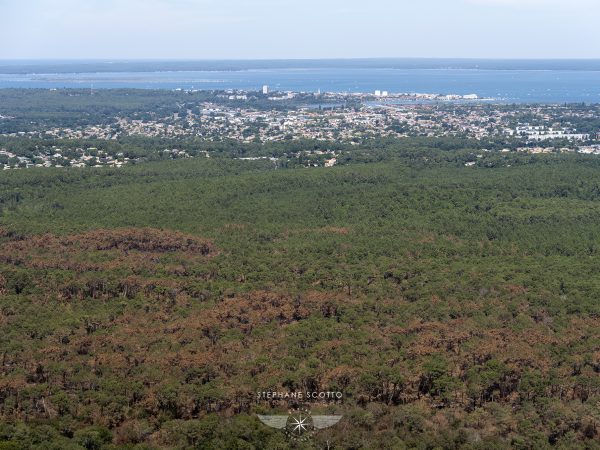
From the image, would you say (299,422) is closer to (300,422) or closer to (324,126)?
(300,422)

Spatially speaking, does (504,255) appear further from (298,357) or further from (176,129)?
(176,129)

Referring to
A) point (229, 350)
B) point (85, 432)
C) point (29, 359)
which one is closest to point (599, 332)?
point (229, 350)

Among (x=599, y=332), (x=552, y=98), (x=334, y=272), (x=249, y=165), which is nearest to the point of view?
(x=599, y=332)

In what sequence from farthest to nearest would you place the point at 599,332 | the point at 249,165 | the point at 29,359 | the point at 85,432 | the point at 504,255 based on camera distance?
1. the point at 249,165
2. the point at 504,255
3. the point at 599,332
4. the point at 29,359
5. the point at 85,432

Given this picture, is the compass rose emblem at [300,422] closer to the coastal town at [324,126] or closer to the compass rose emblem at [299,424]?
the compass rose emblem at [299,424]

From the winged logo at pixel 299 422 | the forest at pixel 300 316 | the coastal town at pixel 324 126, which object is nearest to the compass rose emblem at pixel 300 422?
the winged logo at pixel 299 422

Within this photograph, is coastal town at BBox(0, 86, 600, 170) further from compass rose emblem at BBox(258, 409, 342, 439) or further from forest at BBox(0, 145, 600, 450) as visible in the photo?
compass rose emblem at BBox(258, 409, 342, 439)

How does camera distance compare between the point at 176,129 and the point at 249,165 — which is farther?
the point at 176,129
